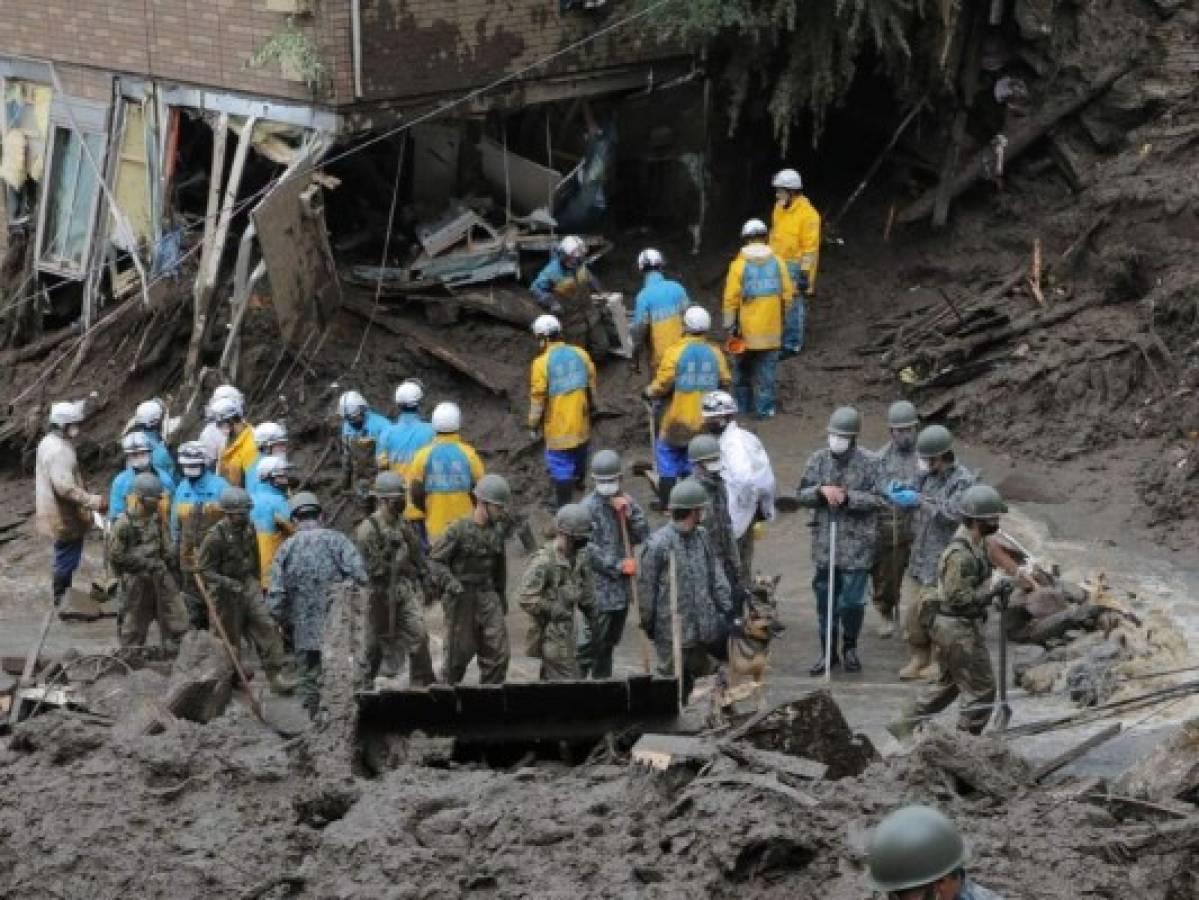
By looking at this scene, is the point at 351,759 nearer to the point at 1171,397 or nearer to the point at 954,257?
the point at 1171,397

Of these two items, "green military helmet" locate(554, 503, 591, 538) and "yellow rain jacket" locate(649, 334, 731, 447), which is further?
"yellow rain jacket" locate(649, 334, 731, 447)

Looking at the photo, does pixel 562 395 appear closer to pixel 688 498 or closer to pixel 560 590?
pixel 560 590

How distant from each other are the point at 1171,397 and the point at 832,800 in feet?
26.9

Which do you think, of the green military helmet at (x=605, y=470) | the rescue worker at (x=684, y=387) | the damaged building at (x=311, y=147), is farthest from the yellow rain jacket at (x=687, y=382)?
the damaged building at (x=311, y=147)

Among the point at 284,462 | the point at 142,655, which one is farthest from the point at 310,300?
the point at 142,655

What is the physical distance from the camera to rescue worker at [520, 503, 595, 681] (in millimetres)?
16344

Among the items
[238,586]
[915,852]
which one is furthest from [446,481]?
[915,852]

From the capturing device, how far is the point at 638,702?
48.2 feet

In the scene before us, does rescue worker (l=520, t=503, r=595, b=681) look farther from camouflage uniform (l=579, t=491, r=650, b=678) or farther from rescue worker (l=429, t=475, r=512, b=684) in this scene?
rescue worker (l=429, t=475, r=512, b=684)

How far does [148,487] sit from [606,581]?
11.5ft

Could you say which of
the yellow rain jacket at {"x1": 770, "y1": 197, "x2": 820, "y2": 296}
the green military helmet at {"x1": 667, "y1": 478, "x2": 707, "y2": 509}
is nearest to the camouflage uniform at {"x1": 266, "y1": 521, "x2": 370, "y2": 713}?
the green military helmet at {"x1": 667, "y1": 478, "x2": 707, "y2": 509}

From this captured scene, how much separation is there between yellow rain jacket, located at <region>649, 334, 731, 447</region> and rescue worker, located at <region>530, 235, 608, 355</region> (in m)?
2.21

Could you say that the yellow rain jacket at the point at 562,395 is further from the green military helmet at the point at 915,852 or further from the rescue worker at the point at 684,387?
the green military helmet at the point at 915,852

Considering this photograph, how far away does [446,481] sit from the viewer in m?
18.5
